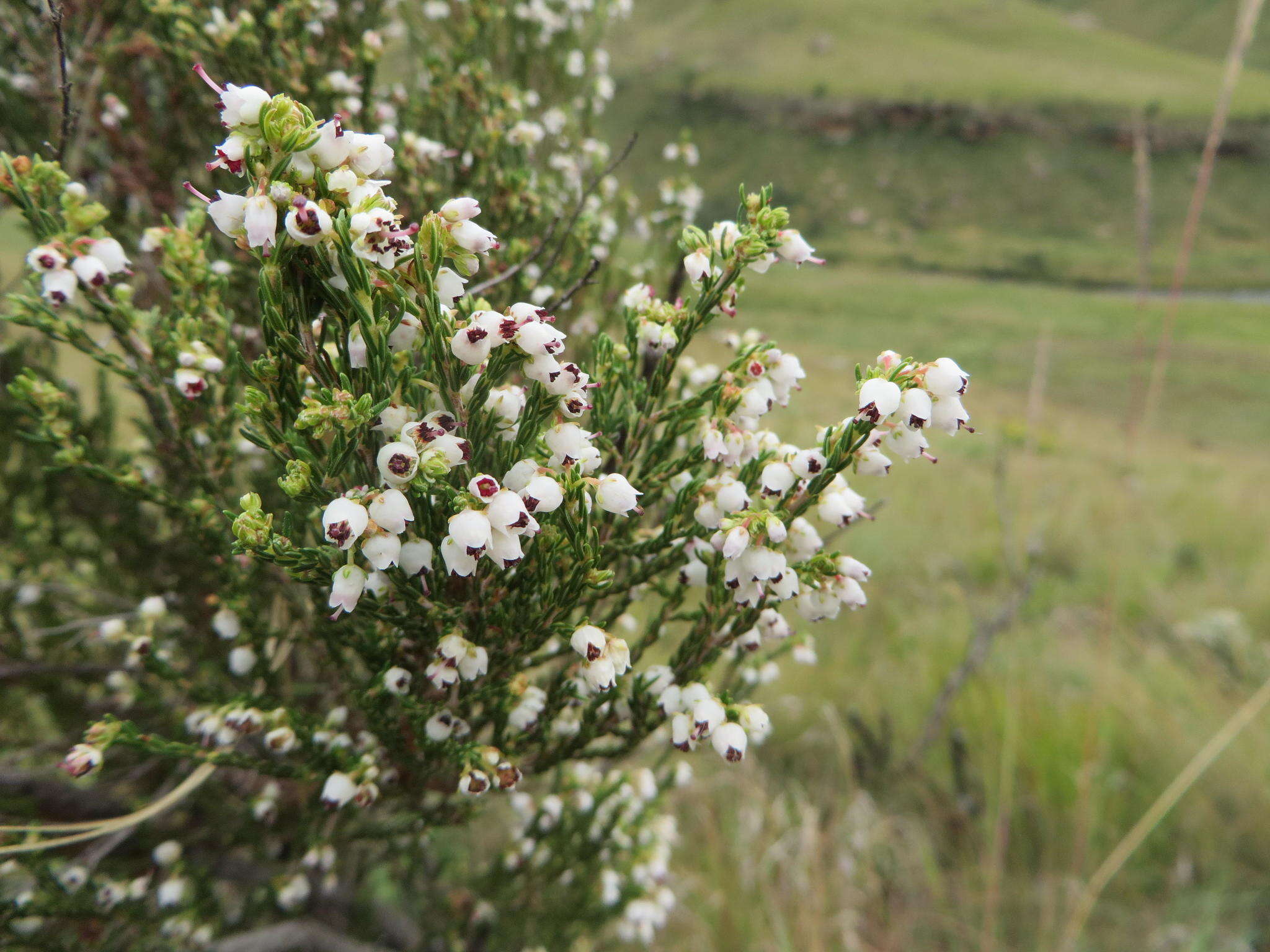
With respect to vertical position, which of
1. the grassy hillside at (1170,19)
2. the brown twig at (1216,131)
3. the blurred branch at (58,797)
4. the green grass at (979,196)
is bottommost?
the blurred branch at (58,797)

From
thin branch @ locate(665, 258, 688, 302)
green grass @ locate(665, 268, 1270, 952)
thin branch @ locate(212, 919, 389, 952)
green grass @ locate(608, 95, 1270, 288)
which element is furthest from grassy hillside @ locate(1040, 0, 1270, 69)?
thin branch @ locate(212, 919, 389, 952)

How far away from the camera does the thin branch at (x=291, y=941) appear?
2.50m

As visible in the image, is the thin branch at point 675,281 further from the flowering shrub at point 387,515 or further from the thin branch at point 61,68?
the thin branch at point 61,68

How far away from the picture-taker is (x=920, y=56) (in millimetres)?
84375

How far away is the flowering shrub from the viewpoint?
1.26 metres

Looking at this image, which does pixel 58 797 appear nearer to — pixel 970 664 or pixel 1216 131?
pixel 970 664

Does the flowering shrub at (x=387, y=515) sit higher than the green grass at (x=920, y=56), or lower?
lower

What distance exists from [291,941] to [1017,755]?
4356 millimetres

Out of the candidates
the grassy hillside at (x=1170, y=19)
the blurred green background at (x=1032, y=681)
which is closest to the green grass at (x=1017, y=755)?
the blurred green background at (x=1032, y=681)

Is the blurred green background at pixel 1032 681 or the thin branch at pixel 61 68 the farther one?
the blurred green background at pixel 1032 681

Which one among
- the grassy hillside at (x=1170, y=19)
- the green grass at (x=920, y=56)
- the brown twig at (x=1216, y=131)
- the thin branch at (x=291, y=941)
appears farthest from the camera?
the grassy hillside at (x=1170, y=19)

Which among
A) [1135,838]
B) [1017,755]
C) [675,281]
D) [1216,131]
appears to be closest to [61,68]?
[675,281]

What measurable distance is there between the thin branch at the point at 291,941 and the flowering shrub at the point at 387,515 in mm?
18

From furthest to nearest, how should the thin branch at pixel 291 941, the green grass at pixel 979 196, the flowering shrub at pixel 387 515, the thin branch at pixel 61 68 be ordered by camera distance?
the green grass at pixel 979 196 < the thin branch at pixel 291 941 < the thin branch at pixel 61 68 < the flowering shrub at pixel 387 515
